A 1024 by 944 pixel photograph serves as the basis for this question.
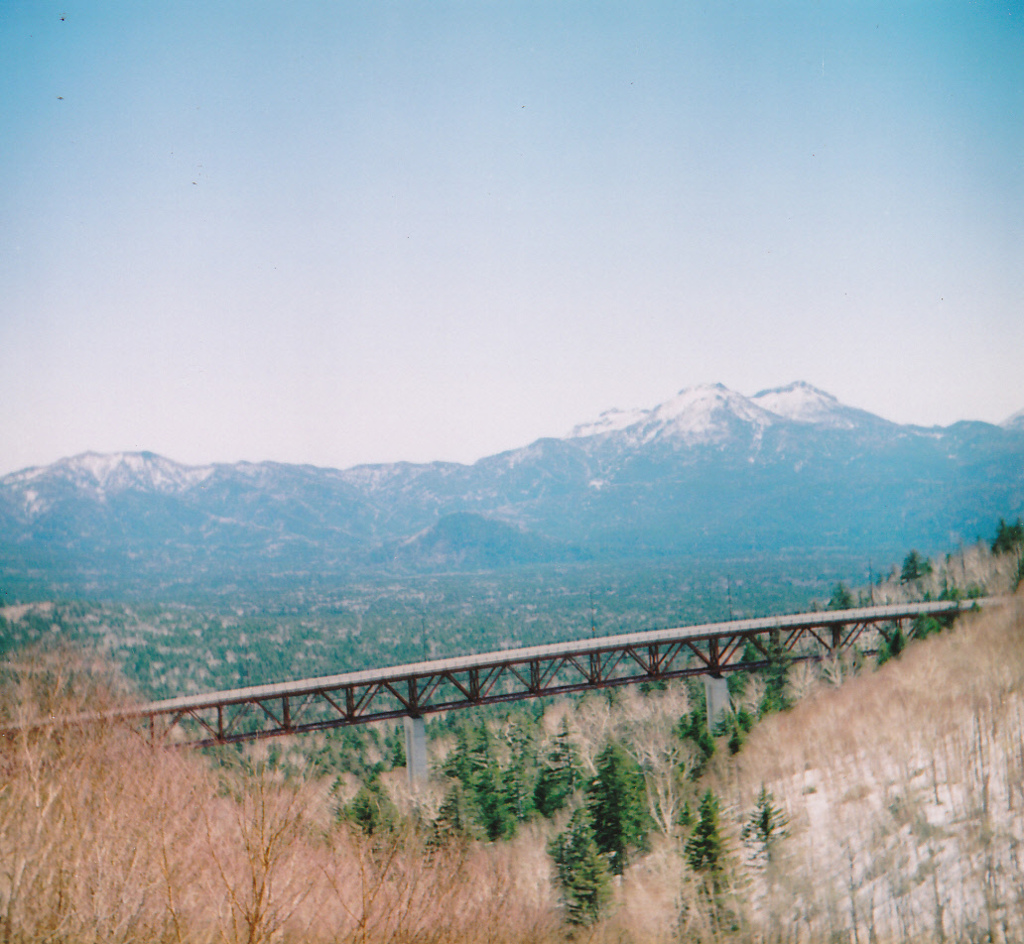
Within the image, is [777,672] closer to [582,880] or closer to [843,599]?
[843,599]

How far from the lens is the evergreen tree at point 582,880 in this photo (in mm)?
21953

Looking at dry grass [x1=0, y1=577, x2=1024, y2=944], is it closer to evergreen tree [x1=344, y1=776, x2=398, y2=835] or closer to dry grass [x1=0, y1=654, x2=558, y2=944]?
dry grass [x1=0, y1=654, x2=558, y2=944]

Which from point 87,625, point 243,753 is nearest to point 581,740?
point 243,753

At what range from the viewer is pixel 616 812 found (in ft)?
94.3

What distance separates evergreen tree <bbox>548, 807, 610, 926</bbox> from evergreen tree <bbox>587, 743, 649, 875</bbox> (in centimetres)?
291

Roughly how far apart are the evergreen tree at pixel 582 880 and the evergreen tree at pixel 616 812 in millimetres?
2914

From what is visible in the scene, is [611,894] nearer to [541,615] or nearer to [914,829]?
[914,829]

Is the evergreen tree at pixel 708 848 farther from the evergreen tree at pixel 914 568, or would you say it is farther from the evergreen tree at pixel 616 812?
the evergreen tree at pixel 914 568

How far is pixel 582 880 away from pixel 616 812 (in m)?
6.59

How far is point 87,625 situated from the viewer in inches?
6048

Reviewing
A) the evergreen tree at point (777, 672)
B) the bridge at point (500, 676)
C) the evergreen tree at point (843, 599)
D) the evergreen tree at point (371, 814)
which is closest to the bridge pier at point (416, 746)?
the bridge at point (500, 676)

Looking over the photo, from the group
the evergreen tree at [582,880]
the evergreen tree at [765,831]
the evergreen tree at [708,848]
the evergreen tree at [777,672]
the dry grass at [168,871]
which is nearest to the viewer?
the dry grass at [168,871]

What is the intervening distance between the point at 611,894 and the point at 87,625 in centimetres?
16104

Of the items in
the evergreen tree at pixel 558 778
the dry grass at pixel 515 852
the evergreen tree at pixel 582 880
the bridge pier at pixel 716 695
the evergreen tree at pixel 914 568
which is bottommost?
the evergreen tree at pixel 558 778
